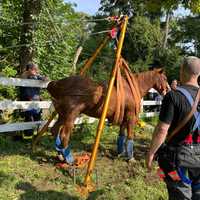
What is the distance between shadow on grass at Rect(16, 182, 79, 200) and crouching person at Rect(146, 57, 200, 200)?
227 centimetres

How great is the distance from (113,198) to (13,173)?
1676 millimetres

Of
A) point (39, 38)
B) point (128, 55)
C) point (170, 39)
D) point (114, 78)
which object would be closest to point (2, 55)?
point (39, 38)

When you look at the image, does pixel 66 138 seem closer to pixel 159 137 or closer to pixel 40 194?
pixel 40 194

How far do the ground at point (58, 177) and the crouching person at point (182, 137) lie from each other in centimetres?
215

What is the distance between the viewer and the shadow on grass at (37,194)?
22.2ft

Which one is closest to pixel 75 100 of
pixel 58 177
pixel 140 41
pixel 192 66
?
pixel 58 177

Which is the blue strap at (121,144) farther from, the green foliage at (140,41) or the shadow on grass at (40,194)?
the green foliage at (140,41)

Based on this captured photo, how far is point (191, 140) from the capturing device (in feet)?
16.5

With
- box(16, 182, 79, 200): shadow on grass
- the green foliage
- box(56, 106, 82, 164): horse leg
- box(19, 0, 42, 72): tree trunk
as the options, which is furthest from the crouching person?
the green foliage

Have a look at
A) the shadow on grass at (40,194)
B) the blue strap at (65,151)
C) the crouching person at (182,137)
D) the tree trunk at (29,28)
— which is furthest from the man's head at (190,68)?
the tree trunk at (29,28)

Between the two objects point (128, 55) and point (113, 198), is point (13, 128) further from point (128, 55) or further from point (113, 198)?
point (128, 55)

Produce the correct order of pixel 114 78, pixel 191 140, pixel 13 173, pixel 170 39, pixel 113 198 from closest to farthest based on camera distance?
1. pixel 191 140
2. pixel 113 198
3. pixel 13 173
4. pixel 114 78
5. pixel 170 39

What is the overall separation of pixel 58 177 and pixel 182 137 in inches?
123

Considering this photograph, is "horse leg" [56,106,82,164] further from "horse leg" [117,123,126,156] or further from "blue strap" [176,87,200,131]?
"blue strap" [176,87,200,131]
